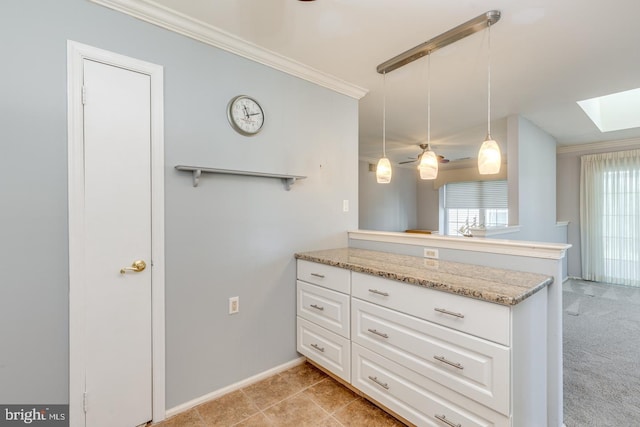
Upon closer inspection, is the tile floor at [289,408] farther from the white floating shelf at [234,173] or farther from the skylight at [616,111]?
the skylight at [616,111]

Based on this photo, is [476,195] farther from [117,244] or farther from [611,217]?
[117,244]

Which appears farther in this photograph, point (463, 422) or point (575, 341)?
point (575, 341)

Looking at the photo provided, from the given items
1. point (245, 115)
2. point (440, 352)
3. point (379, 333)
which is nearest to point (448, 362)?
point (440, 352)

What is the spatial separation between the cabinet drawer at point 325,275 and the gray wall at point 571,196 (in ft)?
17.7

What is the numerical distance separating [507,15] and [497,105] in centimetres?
165

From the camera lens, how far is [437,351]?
141 cm

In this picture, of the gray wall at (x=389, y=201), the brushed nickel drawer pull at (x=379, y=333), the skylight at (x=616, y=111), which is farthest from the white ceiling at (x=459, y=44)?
the gray wall at (x=389, y=201)

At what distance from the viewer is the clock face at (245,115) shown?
1942 millimetres

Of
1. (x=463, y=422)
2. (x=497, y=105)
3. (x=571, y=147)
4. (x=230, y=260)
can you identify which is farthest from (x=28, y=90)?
(x=571, y=147)

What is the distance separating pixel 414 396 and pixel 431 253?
37.3 inches

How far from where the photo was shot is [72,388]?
1.41 metres

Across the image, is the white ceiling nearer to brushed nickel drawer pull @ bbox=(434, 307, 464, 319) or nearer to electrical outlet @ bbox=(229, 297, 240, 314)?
brushed nickel drawer pull @ bbox=(434, 307, 464, 319)

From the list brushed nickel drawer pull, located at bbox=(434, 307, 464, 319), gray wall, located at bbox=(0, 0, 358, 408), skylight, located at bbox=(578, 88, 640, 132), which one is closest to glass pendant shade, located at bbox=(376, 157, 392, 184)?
gray wall, located at bbox=(0, 0, 358, 408)

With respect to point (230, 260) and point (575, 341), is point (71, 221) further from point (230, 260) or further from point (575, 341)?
point (575, 341)
